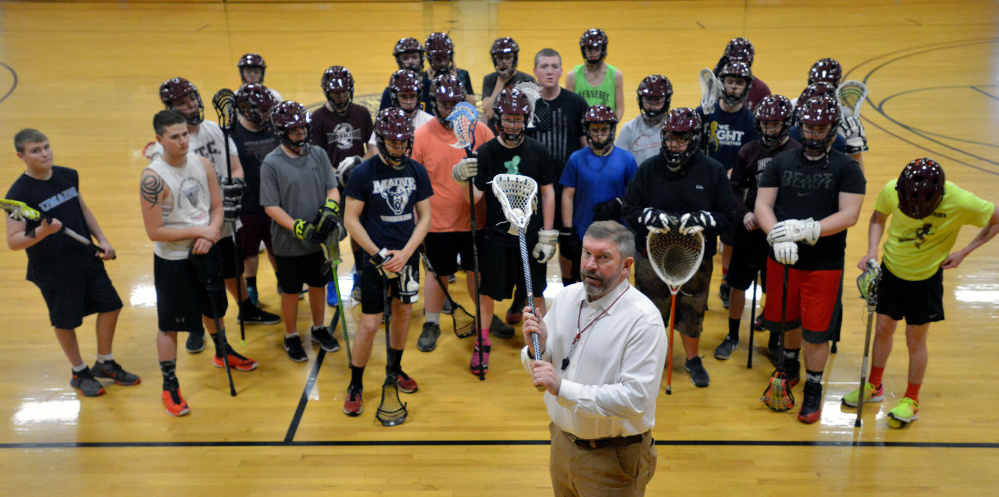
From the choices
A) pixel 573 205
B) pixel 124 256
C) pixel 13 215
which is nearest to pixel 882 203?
pixel 573 205

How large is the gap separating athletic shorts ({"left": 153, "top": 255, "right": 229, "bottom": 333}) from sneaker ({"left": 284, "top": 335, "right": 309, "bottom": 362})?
0.86m

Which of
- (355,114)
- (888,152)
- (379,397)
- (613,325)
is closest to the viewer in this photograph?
(613,325)

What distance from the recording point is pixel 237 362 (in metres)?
5.83

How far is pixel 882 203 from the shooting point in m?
4.86

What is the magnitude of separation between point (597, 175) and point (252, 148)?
9.42 ft

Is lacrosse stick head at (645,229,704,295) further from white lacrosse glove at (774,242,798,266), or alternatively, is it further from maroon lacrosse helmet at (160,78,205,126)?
maroon lacrosse helmet at (160,78,205,126)

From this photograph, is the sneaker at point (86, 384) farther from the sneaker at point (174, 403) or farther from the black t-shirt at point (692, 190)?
the black t-shirt at point (692, 190)

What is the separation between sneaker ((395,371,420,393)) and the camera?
5520 millimetres

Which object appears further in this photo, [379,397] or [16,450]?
[379,397]

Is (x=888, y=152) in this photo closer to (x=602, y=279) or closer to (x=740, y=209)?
(x=740, y=209)

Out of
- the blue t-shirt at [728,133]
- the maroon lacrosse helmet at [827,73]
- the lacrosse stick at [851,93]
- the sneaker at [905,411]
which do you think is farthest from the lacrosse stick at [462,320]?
the lacrosse stick at [851,93]

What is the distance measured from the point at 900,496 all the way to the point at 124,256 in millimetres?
7246

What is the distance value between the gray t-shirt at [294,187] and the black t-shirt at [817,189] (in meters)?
3.28

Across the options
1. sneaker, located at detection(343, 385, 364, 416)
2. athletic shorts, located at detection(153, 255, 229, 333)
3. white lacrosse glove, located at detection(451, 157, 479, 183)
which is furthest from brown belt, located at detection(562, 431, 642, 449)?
athletic shorts, located at detection(153, 255, 229, 333)
